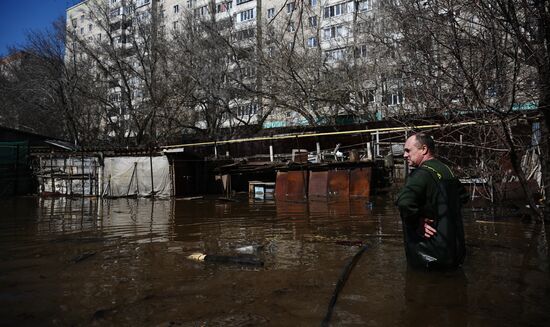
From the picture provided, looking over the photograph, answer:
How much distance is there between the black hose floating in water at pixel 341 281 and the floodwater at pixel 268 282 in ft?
0.20

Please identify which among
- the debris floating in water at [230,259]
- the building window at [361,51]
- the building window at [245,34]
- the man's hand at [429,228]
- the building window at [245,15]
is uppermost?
the building window at [245,15]

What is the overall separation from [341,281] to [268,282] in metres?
0.75

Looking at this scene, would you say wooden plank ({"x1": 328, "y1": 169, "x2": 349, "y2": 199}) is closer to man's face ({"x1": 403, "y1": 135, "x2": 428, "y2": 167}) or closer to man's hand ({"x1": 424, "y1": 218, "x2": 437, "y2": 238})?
man's face ({"x1": 403, "y1": 135, "x2": 428, "y2": 167})

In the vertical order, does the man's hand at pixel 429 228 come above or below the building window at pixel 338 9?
below

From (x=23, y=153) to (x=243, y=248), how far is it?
22264mm

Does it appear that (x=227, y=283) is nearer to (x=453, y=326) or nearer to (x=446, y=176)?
(x=453, y=326)

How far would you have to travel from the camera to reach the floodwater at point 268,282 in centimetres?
330

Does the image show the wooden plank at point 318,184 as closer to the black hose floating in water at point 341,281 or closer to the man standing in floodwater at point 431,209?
the black hose floating in water at point 341,281

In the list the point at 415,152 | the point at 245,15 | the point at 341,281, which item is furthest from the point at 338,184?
the point at 245,15

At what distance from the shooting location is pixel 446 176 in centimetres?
404

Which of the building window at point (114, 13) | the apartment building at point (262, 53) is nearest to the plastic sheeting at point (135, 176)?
the apartment building at point (262, 53)

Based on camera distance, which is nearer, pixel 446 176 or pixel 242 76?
pixel 446 176

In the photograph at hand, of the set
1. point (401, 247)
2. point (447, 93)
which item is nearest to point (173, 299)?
point (401, 247)

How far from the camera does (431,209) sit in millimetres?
3979
